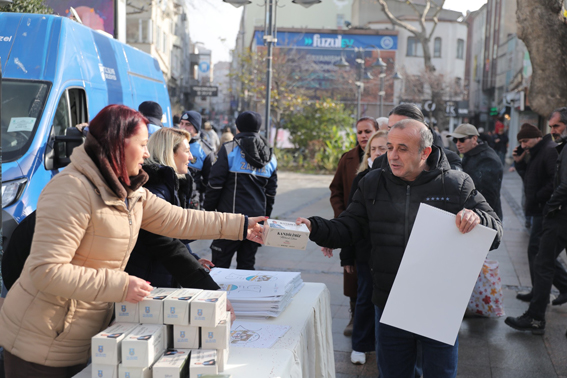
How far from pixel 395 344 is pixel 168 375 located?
1.54m

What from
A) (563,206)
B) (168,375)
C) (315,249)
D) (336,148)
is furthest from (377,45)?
(168,375)

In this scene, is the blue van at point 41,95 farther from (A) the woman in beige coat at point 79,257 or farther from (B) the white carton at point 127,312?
(B) the white carton at point 127,312

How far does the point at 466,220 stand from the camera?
2.87 metres

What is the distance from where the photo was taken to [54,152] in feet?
21.0

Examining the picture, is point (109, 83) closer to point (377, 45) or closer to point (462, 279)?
point (462, 279)

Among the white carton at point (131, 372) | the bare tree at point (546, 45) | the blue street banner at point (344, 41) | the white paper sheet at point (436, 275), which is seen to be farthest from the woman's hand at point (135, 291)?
the blue street banner at point (344, 41)

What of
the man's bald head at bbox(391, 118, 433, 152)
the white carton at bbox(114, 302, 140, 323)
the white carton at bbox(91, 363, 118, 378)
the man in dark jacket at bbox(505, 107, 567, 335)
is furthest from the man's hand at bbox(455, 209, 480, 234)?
the man in dark jacket at bbox(505, 107, 567, 335)

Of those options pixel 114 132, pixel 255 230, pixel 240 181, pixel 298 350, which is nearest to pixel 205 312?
pixel 298 350

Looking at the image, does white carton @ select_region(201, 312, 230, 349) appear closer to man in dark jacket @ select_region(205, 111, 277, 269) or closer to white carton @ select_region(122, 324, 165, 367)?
white carton @ select_region(122, 324, 165, 367)

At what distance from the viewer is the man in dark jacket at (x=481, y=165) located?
582 centimetres

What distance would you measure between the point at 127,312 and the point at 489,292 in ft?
14.1

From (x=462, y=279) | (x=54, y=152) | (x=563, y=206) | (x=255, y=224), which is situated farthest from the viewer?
(x=54, y=152)

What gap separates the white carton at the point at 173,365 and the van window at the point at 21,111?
4.59m

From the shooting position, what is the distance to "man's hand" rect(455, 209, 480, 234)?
287 cm
